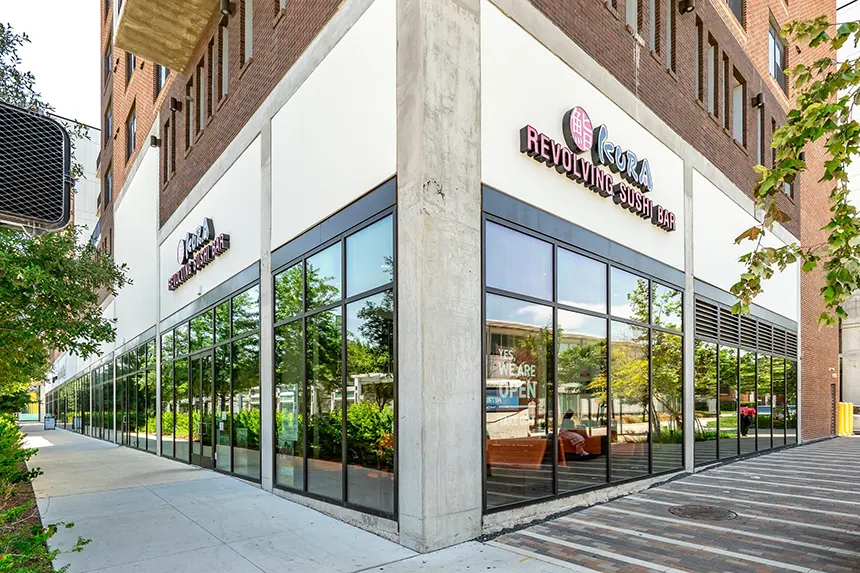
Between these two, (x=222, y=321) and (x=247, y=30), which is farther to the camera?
(x=222, y=321)

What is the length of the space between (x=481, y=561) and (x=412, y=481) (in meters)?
1.18

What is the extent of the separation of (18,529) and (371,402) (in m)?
4.38

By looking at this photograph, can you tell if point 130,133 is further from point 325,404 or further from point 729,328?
point 729,328

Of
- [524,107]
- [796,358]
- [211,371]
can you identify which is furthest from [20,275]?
[796,358]

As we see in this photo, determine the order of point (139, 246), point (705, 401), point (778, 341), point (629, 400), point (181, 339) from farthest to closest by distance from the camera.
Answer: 1. point (139, 246)
2. point (778, 341)
3. point (181, 339)
4. point (705, 401)
5. point (629, 400)

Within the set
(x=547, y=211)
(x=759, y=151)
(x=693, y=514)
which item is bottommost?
(x=693, y=514)

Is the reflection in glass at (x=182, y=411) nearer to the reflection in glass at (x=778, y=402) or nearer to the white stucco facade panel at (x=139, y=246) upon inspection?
the white stucco facade panel at (x=139, y=246)

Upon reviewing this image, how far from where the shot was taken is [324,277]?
10219 millimetres

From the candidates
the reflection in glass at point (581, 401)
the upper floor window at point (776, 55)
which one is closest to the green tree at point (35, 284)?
the reflection in glass at point (581, 401)

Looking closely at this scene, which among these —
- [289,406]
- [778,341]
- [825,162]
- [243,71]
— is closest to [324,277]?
[289,406]

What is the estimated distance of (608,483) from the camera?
10.7m

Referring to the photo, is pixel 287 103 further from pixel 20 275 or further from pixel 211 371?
pixel 211 371

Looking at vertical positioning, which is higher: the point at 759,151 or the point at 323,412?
the point at 759,151

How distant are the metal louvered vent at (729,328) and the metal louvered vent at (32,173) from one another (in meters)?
16.8
